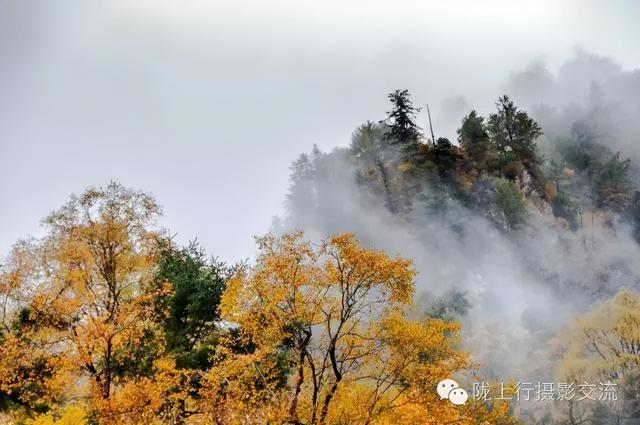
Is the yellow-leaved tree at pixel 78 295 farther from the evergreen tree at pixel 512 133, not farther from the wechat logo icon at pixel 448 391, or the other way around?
the evergreen tree at pixel 512 133

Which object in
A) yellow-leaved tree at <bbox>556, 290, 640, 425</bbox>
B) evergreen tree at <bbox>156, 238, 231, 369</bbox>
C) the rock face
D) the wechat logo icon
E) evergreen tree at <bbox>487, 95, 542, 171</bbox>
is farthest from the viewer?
the rock face

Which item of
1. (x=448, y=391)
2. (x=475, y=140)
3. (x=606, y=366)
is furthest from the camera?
(x=475, y=140)

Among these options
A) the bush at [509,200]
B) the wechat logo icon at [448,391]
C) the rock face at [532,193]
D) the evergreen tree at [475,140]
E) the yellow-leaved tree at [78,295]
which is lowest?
the wechat logo icon at [448,391]

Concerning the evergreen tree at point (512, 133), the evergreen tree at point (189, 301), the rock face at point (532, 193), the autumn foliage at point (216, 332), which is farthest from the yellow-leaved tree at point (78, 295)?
the rock face at point (532, 193)

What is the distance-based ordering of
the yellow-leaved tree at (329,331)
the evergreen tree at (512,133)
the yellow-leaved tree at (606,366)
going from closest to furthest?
the yellow-leaved tree at (329,331)
the yellow-leaved tree at (606,366)
the evergreen tree at (512,133)

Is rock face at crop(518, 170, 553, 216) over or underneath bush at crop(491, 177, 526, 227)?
over

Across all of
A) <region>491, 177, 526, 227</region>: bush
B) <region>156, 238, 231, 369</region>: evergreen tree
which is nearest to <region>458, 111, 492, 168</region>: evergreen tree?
<region>491, 177, 526, 227</region>: bush

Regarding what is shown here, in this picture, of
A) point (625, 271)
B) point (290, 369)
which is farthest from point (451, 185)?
point (290, 369)

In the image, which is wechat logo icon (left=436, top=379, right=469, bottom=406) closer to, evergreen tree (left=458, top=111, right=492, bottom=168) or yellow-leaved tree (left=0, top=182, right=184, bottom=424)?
yellow-leaved tree (left=0, top=182, right=184, bottom=424)

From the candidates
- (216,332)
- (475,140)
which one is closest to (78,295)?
Result: (216,332)

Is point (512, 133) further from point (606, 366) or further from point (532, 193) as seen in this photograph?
point (606, 366)

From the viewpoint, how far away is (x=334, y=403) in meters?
15.2

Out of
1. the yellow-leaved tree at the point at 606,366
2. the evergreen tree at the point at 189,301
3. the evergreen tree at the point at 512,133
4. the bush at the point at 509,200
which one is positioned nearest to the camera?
the evergreen tree at the point at 189,301

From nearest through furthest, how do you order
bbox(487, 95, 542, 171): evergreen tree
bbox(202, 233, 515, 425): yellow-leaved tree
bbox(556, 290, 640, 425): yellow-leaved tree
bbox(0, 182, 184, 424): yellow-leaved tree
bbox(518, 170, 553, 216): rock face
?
bbox(202, 233, 515, 425): yellow-leaved tree
bbox(0, 182, 184, 424): yellow-leaved tree
bbox(556, 290, 640, 425): yellow-leaved tree
bbox(487, 95, 542, 171): evergreen tree
bbox(518, 170, 553, 216): rock face
